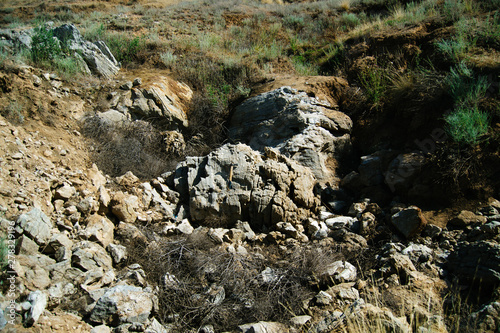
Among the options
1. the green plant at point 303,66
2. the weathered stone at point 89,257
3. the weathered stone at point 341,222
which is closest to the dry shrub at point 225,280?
the weathered stone at point 89,257

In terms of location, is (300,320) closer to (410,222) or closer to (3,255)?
(410,222)

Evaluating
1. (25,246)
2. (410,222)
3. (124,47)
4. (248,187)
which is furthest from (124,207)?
(124,47)

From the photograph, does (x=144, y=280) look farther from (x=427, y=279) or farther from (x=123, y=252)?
(x=427, y=279)

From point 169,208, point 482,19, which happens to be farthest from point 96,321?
point 482,19

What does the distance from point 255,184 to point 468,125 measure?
3.19 m

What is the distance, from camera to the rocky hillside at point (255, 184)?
3.32 m

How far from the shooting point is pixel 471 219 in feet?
13.7

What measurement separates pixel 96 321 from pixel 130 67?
22.5 ft

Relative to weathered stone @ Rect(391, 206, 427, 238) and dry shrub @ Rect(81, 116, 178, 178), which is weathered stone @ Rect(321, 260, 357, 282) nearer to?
weathered stone @ Rect(391, 206, 427, 238)

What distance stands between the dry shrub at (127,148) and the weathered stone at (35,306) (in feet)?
9.14

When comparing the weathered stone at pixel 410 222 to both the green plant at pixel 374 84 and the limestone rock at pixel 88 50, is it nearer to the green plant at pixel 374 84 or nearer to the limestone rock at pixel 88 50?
the green plant at pixel 374 84

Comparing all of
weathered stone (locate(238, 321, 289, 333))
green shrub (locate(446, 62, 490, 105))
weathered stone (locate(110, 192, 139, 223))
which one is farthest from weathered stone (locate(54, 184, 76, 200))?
green shrub (locate(446, 62, 490, 105))

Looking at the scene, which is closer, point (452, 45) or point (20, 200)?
point (20, 200)

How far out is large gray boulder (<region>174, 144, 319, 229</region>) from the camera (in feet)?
16.5
